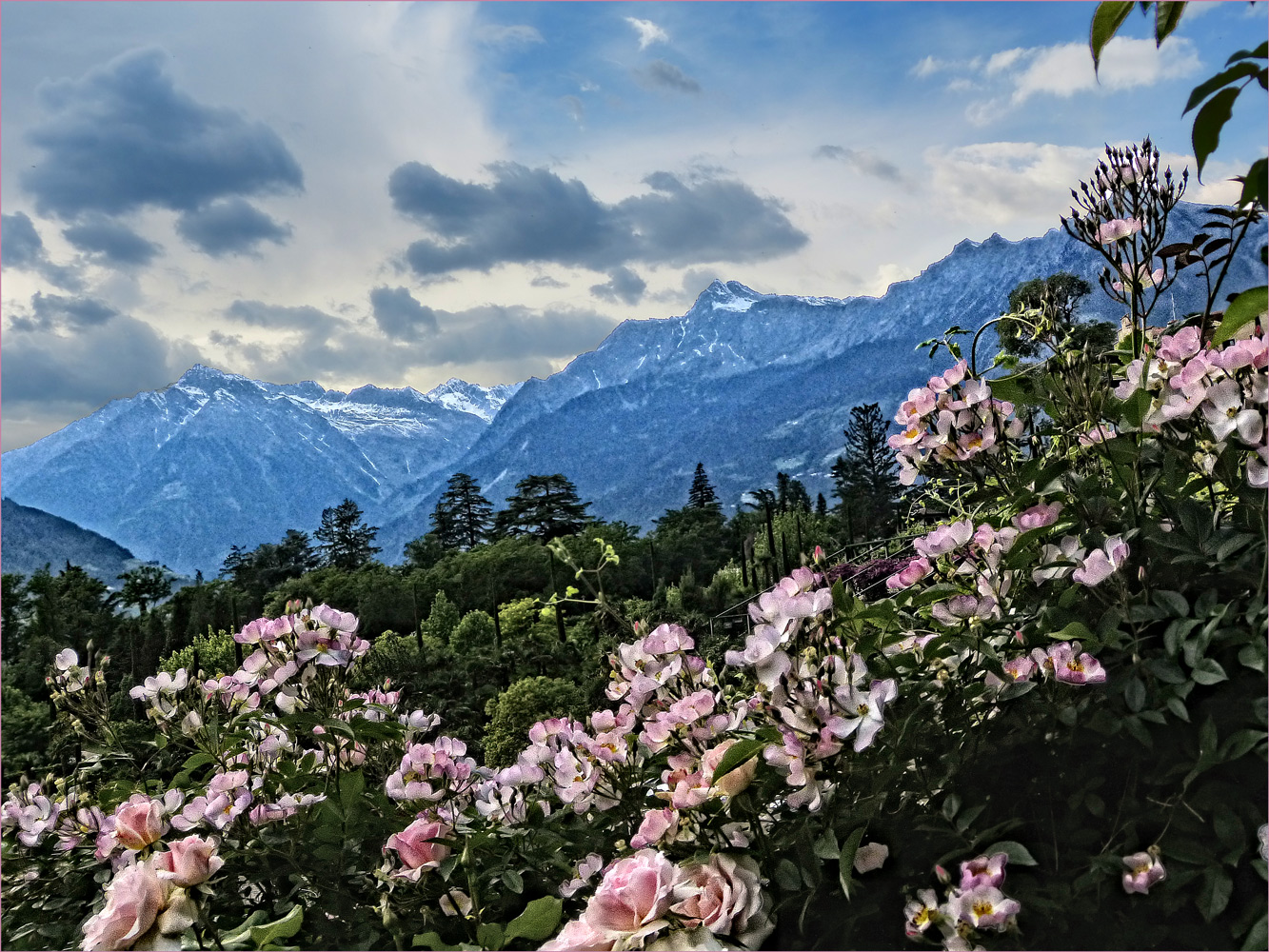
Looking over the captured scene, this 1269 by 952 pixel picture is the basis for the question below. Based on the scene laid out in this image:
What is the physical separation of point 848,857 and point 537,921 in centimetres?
29

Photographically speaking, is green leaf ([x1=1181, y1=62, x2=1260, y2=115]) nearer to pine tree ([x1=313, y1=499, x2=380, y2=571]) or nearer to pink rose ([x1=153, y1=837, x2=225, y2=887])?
pink rose ([x1=153, y1=837, x2=225, y2=887])

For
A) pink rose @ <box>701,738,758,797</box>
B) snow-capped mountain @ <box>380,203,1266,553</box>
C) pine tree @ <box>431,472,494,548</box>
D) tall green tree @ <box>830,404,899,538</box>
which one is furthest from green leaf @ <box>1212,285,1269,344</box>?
snow-capped mountain @ <box>380,203,1266,553</box>

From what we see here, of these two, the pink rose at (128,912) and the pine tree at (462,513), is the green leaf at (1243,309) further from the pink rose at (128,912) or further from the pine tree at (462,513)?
the pine tree at (462,513)

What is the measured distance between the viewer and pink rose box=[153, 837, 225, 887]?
0.84m

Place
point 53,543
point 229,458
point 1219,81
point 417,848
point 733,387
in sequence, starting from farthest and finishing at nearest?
point 229,458, point 733,387, point 53,543, point 417,848, point 1219,81

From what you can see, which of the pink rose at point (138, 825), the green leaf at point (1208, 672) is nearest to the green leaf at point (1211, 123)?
the green leaf at point (1208, 672)

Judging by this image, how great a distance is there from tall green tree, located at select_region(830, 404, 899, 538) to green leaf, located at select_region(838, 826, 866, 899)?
819cm

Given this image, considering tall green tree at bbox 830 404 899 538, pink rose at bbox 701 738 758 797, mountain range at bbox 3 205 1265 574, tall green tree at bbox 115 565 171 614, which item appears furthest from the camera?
mountain range at bbox 3 205 1265 574

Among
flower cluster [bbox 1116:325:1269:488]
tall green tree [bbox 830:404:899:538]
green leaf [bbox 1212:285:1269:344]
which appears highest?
green leaf [bbox 1212:285:1269:344]

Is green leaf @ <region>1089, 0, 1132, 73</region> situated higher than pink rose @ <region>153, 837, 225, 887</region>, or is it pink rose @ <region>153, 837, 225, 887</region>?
green leaf @ <region>1089, 0, 1132, 73</region>

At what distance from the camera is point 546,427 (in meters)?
59.8

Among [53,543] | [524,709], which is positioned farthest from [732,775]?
[53,543]

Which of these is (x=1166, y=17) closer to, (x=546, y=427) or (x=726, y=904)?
(x=726, y=904)

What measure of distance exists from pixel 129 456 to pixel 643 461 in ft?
144
